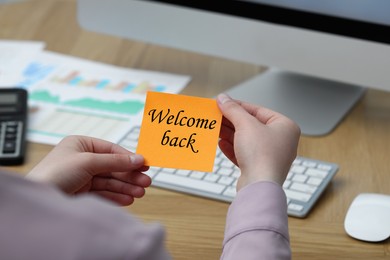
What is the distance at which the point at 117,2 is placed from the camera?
1332 millimetres

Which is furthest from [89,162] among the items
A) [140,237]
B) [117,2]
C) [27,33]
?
[27,33]

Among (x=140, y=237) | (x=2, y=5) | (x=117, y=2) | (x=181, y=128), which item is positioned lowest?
(x=2, y=5)

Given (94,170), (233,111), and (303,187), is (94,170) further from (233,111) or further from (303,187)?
(303,187)

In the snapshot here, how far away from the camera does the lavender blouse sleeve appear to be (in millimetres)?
753

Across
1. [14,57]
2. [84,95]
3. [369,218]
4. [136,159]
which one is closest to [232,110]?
[136,159]

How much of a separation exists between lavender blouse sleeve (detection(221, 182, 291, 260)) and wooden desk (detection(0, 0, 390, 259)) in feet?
0.45

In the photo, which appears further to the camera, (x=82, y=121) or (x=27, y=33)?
(x=27, y=33)

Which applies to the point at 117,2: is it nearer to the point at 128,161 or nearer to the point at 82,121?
the point at 82,121

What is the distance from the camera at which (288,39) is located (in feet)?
3.89

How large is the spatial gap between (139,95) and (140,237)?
0.78 metres

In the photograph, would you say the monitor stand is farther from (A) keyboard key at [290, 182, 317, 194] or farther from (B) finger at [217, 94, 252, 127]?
Answer: (B) finger at [217, 94, 252, 127]

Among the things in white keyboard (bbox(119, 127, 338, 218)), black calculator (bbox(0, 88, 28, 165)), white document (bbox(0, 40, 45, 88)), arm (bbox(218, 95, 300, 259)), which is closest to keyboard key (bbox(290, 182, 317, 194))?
white keyboard (bbox(119, 127, 338, 218))

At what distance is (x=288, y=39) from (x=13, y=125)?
1.32 ft

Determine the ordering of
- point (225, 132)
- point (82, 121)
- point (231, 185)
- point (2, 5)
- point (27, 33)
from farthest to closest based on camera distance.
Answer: point (2, 5)
point (27, 33)
point (82, 121)
point (231, 185)
point (225, 132)
